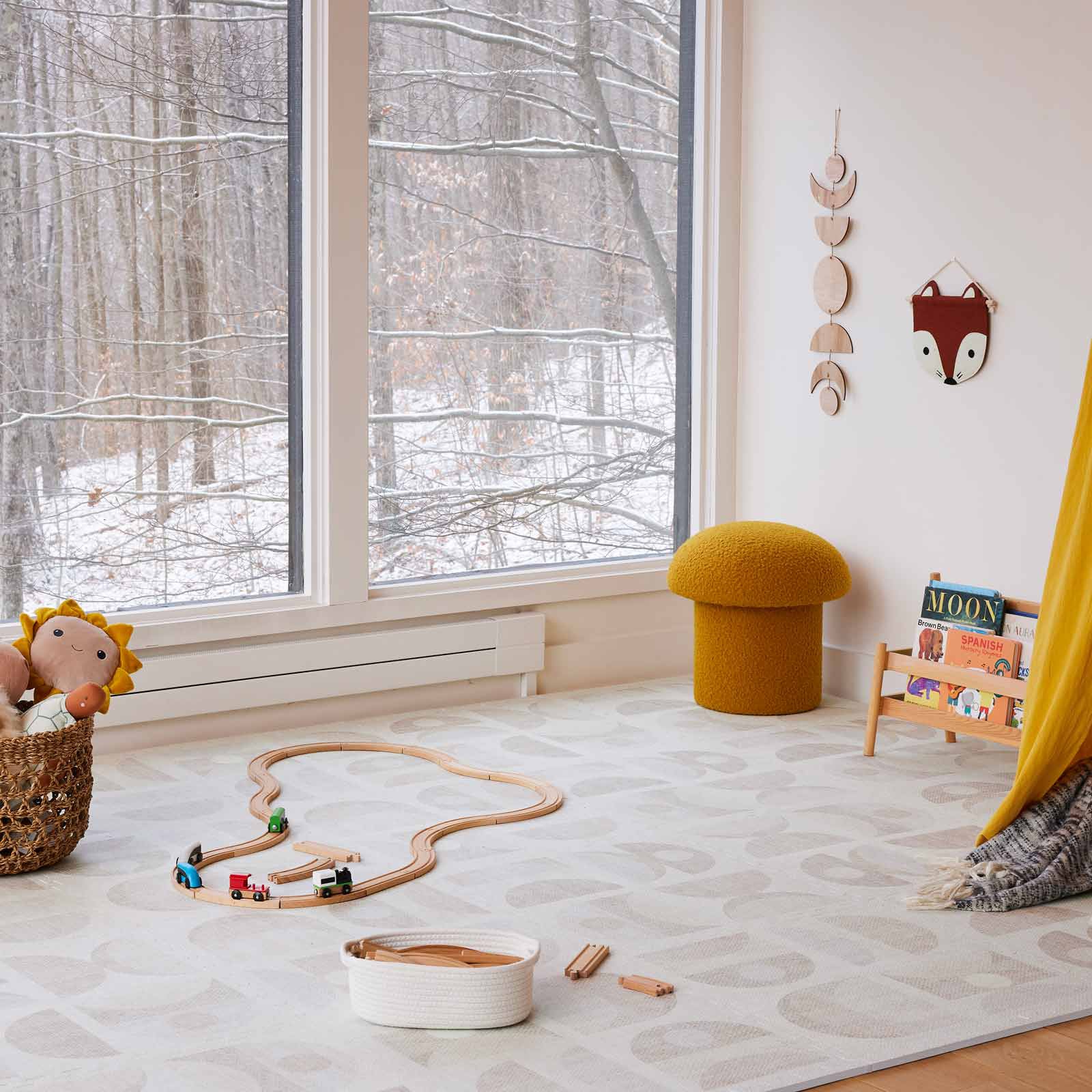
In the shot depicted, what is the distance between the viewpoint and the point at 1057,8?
149 inches

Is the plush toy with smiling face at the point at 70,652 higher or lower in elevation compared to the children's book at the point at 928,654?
higher

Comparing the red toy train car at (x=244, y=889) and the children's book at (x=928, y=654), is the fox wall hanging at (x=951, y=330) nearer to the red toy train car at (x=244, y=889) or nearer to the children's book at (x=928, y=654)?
the children's book at (x=928, y=654)

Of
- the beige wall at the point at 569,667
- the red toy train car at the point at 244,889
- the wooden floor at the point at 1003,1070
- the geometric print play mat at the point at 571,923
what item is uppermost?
the beige wall at the point at 569,667

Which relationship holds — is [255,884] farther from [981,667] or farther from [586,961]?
[981,667]

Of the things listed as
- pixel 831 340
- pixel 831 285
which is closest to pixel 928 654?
pixel 831 340

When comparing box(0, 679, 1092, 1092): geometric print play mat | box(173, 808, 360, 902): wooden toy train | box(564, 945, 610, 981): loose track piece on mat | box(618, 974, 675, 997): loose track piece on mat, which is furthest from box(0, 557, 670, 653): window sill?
box(618, 974, 675, 997): loose track piece on mat

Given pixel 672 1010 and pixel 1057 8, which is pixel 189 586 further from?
pixel 1057 8

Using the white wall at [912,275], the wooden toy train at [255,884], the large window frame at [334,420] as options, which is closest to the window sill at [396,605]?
the large window frame at [334,420]

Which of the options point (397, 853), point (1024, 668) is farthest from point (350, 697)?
point (1024, 668)

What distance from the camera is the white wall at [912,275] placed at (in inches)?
152

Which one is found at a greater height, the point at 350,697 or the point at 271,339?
the point at 271,339

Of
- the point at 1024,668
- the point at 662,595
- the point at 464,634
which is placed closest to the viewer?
the point at 1024,668

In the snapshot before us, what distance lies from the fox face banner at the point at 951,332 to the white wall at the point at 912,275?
31mm

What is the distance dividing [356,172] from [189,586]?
1.20 m
